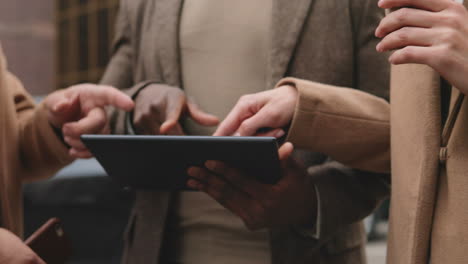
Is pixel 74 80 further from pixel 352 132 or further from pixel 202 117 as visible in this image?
pixel 352 132

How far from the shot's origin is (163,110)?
Result: 49.3 inches

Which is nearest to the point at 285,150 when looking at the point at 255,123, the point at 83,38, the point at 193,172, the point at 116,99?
the point at 255,123

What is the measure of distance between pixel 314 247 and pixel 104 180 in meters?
1.81

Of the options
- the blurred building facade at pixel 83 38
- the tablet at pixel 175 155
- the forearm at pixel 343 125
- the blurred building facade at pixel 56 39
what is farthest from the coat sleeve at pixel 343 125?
the blurred building facade at pixel 83 38

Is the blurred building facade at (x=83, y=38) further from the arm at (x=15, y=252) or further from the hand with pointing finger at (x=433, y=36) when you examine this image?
the hand with pointing finger at (x=433, y=36)

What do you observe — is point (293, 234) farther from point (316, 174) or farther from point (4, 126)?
point (4, 126)

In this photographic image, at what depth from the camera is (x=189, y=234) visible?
53.2 inches

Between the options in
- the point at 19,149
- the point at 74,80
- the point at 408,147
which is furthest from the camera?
the point at 74,80

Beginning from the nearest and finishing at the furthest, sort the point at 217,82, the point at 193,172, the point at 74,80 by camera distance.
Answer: the point at 193,172
the point at 217,82
the point at 74,80

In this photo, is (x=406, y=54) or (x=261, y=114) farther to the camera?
(x=261, y=114)

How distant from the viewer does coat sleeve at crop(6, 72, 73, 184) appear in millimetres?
1412

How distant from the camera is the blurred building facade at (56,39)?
24.9ft

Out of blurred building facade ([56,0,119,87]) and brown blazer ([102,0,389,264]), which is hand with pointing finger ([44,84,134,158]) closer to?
brown blazer ([102,0,389,264])

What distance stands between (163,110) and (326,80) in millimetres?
358
